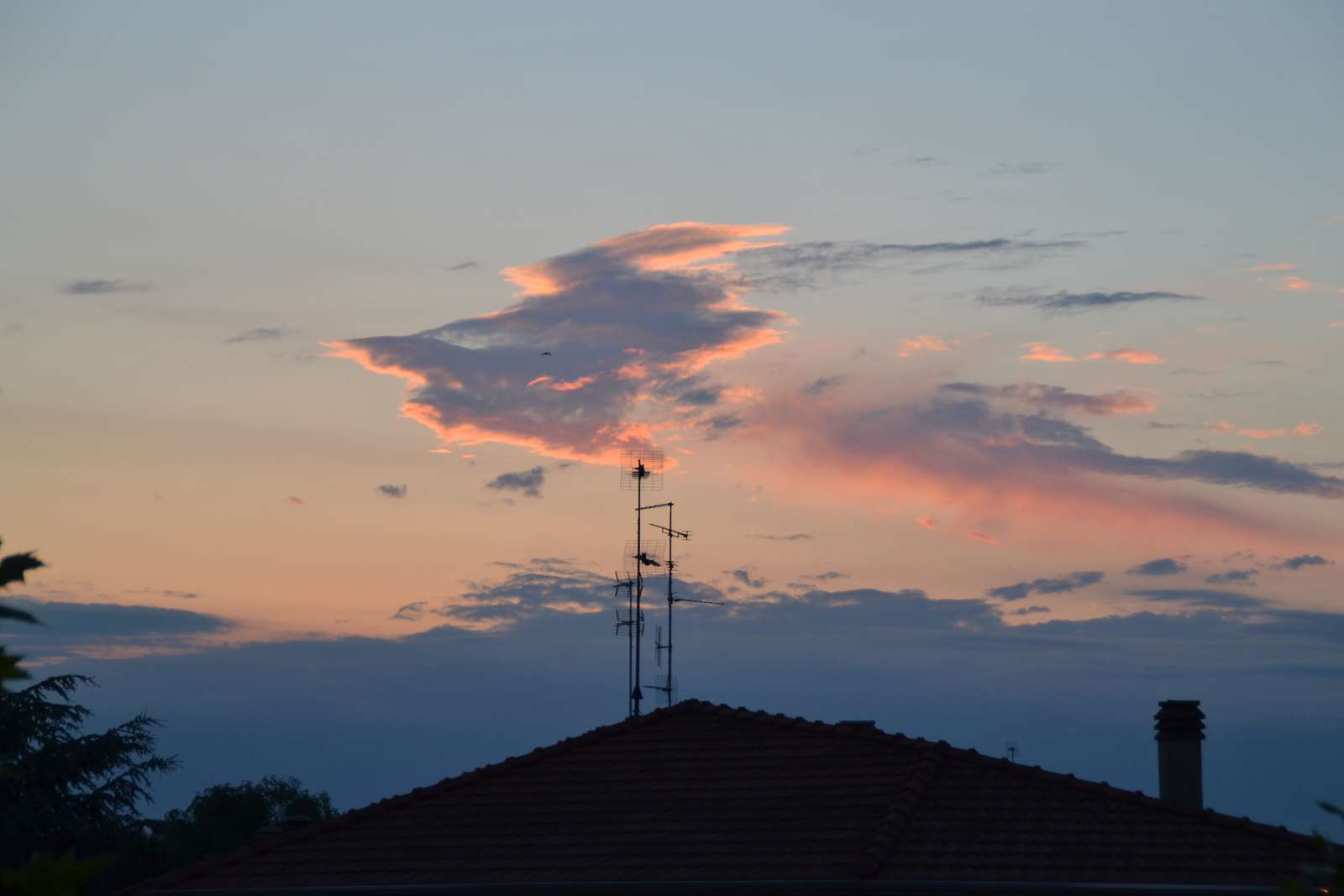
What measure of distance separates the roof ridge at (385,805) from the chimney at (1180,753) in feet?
25.4

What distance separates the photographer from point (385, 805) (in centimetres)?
2442

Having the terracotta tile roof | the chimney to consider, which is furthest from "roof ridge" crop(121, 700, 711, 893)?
the chimney

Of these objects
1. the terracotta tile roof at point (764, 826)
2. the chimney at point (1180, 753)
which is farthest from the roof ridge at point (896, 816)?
the chimney at point (1180, 753)

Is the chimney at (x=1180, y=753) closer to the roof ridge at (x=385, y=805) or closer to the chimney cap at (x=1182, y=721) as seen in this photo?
the chimney cap at (x=1182, y=721)

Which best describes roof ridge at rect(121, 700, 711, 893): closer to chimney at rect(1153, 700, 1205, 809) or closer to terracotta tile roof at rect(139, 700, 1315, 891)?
terracotta tile roof at rect(139, 700, 1315, 891)

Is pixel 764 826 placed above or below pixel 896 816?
below

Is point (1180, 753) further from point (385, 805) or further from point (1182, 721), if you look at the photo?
point (385, 805)

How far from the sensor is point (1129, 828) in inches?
857

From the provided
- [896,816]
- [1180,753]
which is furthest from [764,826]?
[1180,753]

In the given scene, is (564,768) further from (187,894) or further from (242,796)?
(242,796)

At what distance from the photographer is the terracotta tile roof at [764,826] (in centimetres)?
2062

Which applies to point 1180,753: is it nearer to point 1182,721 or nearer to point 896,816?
point 1182,721

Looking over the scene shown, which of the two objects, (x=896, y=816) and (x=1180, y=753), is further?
(x=1180, y=753)

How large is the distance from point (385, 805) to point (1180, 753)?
12.7 m
